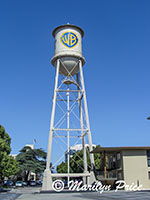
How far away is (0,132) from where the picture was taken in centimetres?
3719

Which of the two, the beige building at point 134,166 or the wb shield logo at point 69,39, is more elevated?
the wb shield logo at point 69,39

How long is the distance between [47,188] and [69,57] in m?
15.0

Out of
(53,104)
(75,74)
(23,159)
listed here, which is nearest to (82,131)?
(53,104)

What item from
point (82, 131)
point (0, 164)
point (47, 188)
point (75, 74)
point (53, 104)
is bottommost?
point (47, 188)

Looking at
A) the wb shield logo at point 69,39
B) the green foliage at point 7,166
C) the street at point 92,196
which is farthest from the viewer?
the green foliage at point 7,166

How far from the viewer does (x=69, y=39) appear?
110 ft

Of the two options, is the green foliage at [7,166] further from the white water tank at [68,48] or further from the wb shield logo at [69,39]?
the wb shield logo at [69,39]

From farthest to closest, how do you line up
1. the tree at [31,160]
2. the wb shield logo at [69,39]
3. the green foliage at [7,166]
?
the tree at [31,160] < the green foliage at [7,166] < the wb shield logo at [69,39]

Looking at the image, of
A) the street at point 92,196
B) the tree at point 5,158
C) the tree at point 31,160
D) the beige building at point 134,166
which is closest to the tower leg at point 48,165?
the street at point 92,196

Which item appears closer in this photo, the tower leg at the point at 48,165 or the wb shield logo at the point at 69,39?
the tower leg at the point at 48,165

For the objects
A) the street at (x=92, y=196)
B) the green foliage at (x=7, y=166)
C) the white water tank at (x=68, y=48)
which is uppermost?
the white water tank at (x=68, y=48)

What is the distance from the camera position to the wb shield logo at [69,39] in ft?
109

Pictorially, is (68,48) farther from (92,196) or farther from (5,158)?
(92,196)

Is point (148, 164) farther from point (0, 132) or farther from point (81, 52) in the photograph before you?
point (0, 132)
